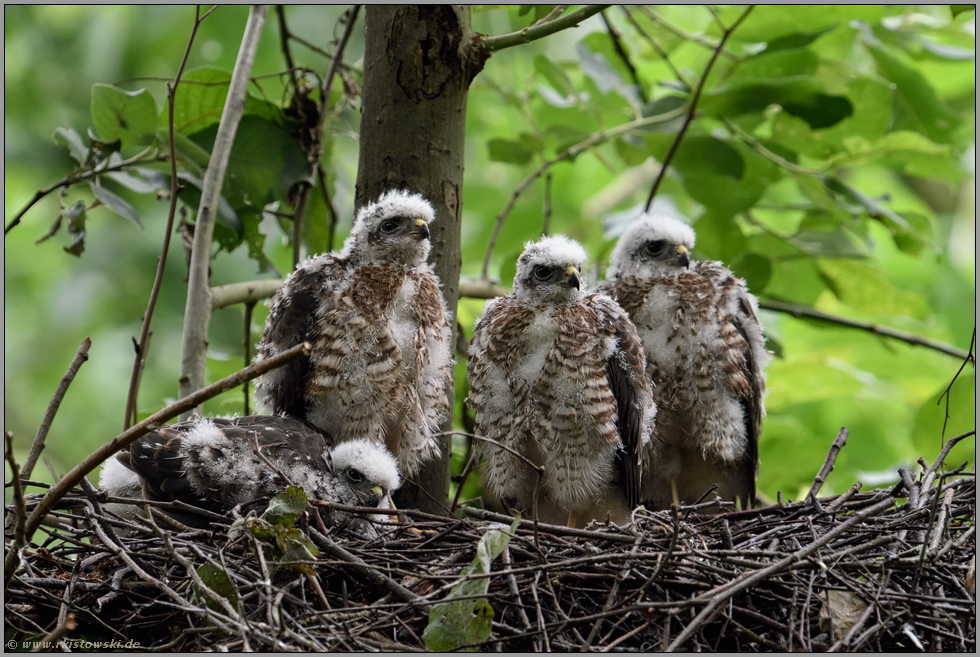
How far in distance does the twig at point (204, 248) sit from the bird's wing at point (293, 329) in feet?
0.85

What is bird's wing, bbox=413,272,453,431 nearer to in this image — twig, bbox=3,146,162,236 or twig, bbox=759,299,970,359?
twig, bbox=3,146,162,236

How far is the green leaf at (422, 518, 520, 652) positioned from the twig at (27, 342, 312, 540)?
690 mm

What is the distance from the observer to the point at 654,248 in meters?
3.55

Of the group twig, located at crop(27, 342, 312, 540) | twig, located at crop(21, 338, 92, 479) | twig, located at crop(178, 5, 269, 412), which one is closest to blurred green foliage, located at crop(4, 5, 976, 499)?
twig, located at crop(178, 5, 269, 412)

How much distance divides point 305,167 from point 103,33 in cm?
395

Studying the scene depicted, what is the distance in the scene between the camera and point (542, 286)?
10.2 ft

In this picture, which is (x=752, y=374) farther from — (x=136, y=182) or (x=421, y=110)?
(x=136, y=182)

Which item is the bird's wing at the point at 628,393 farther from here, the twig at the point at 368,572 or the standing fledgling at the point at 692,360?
the twig at the point at 368,572

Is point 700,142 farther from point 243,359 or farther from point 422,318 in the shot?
point 243,359

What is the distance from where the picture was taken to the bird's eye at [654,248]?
3.53 metres

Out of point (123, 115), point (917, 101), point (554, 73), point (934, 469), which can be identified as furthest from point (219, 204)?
point (917, 101)

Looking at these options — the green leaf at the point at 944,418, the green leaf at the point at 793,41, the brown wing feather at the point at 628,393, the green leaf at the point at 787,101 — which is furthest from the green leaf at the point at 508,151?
the green leaf at the point at 944,418

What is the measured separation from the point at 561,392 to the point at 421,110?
1.16 m

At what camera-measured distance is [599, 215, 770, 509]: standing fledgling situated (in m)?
3.37
